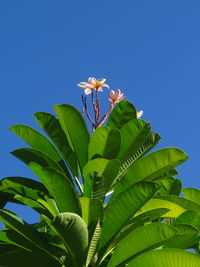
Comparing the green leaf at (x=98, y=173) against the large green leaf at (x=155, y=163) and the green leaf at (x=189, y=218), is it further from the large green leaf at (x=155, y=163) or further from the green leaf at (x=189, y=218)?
the green leaf at (x=189, y=218)

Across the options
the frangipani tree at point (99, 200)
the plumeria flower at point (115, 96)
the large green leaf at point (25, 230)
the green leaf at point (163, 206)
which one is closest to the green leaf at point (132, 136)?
the frangipani tree at point (99, 200)

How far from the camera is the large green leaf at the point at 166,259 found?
245cm

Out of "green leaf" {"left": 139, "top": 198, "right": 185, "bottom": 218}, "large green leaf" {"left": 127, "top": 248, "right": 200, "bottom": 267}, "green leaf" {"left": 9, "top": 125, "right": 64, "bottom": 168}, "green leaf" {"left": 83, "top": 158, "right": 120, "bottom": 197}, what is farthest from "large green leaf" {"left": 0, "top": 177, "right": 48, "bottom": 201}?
"large green leaf" {"left": 127, "top": 248, "right": 200, "bottom": 267}

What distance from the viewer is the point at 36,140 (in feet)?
10.1

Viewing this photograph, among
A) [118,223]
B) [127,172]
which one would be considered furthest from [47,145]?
[118,223]

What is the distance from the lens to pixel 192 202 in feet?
9.90

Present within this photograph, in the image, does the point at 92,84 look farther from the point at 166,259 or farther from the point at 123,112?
the point at 166,259

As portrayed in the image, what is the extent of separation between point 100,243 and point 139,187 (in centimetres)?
36

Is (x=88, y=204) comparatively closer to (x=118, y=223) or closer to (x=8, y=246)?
(x=118, y=223)

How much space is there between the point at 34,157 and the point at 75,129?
0.91 ft

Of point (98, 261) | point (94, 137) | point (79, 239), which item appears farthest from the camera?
point (94, 137)

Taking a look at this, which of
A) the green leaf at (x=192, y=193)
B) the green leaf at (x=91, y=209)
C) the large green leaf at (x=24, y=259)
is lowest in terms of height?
the large green leaf at (x=24, y=259)

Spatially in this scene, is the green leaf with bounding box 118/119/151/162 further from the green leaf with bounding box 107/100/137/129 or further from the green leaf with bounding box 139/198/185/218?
the green leaf with bounding box 139/198/185/218

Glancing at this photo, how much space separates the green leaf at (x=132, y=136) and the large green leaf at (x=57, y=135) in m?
0.28
